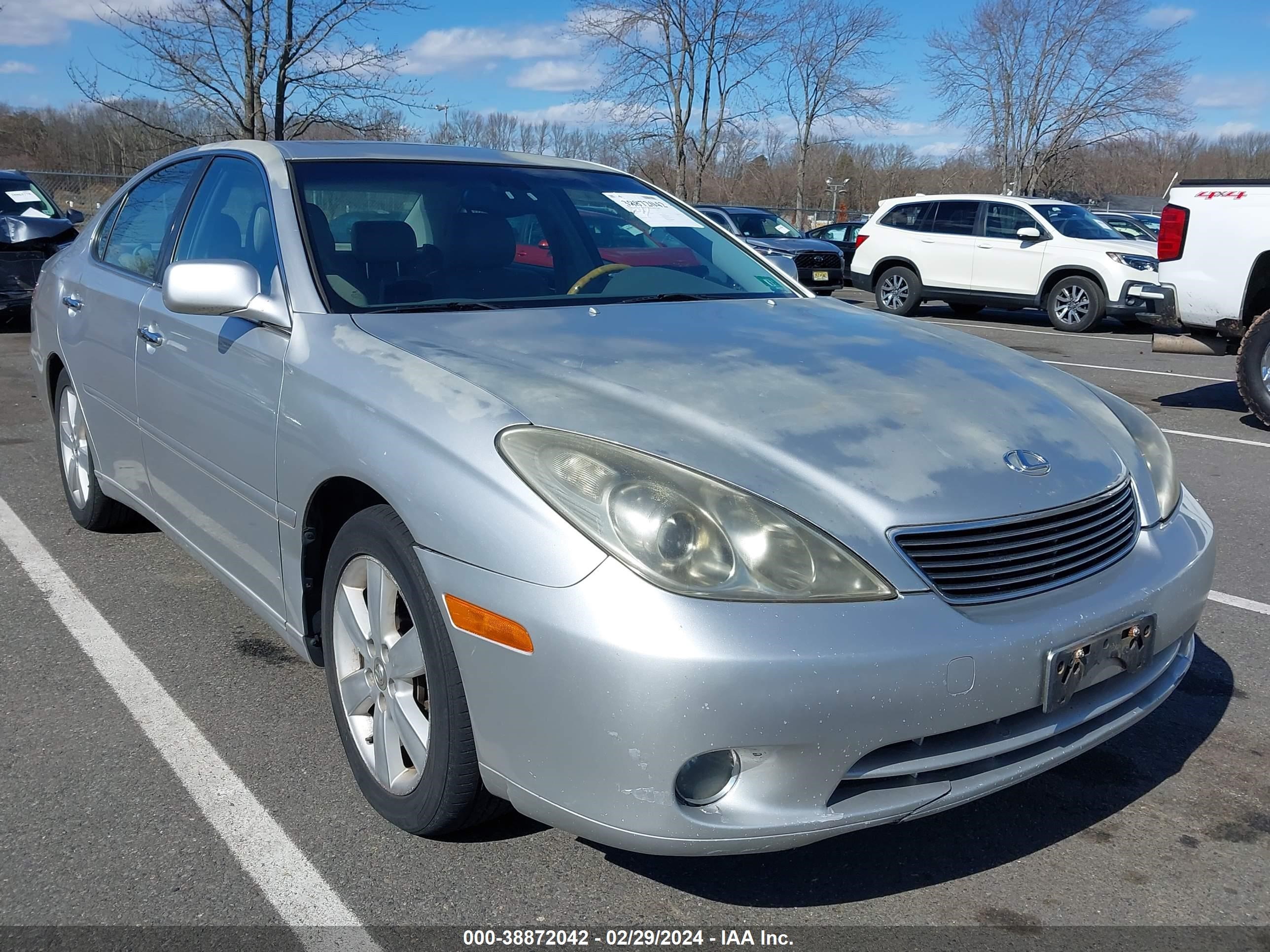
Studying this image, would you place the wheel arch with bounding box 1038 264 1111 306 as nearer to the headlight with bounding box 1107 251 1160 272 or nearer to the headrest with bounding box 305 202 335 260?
the headlight with bounding box 1107 251 1160 272

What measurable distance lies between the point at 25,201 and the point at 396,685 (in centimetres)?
1168

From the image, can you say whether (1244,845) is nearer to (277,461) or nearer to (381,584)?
(381,584)

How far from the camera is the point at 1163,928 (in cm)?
228

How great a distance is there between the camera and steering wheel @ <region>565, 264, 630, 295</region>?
11.0 ft

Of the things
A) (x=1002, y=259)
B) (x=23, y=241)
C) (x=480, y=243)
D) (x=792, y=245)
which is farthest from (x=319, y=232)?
(x=792, y=245)

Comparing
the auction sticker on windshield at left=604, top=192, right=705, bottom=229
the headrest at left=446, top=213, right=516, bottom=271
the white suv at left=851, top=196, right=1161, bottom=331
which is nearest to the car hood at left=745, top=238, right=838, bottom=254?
the white suv at left=851, top=196, right=1161, bottom=331

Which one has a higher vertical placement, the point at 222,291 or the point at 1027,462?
the point at 222,291

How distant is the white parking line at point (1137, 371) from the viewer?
32.6 feet

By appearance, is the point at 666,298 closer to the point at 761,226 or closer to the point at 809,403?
the point at 809,403

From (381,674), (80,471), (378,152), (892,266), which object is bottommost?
(80,471)

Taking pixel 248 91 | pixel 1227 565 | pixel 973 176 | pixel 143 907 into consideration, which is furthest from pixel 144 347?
pixel 973 176

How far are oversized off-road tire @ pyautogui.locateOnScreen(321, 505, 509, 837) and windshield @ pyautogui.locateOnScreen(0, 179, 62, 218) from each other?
426 inches

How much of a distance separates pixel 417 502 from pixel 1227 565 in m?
3.72

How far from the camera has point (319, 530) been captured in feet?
9.05
